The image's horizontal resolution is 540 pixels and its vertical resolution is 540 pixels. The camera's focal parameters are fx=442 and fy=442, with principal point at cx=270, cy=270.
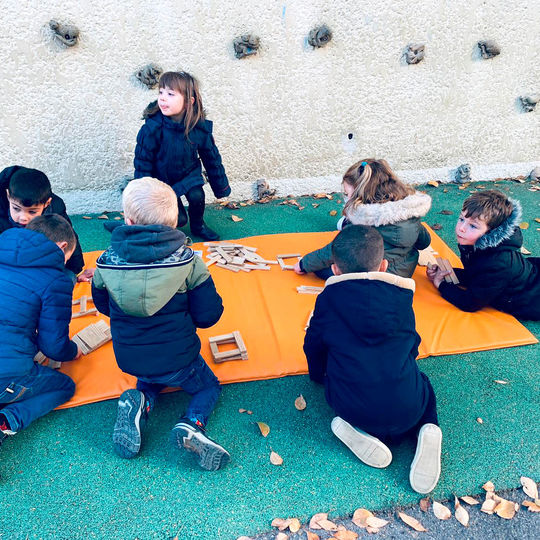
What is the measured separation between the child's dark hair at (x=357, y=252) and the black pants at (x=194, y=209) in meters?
2.80

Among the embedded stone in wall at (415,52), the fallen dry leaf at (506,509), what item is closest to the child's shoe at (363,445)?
the fallen dry leaf at (506,509)

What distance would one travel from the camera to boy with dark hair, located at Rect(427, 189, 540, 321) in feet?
12.6

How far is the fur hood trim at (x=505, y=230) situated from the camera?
12.5ft

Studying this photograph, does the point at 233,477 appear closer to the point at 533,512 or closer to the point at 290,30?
the point at 533,512

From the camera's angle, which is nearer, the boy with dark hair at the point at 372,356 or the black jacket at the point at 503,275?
the boy with dark hair at the point at 372,356

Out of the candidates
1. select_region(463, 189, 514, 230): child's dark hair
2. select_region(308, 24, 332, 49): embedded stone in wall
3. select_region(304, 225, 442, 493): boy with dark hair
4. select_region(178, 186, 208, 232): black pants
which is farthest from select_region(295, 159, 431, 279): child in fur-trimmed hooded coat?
select_region(308, 24, 332, 49): embedded stone in wall

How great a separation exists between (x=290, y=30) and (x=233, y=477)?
5.13 metres

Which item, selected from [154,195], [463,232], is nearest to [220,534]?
[154,195]

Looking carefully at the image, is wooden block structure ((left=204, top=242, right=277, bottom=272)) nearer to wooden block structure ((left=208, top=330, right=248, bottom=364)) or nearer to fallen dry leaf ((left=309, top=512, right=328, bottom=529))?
wooden block structure ((left=208, top=330, right=248, bottom=364))

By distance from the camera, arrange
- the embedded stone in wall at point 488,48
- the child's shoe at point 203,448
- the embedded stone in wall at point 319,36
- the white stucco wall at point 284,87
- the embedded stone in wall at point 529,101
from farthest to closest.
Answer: the embedded stone in wall at point 529,101
the embedded stone in wall at point 488,48
the embedded stone in wall at point 319,36
the white stucco wall at point 284,87
the child's shoe at point 203,448

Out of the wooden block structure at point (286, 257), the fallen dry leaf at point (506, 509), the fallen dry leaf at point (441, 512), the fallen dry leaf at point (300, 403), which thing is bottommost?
the fallen dry leaf at point (506, 509)

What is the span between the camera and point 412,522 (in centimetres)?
261

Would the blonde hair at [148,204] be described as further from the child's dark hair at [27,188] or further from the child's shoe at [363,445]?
the child's shoe at [363,445]

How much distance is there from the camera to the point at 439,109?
6.49 m
